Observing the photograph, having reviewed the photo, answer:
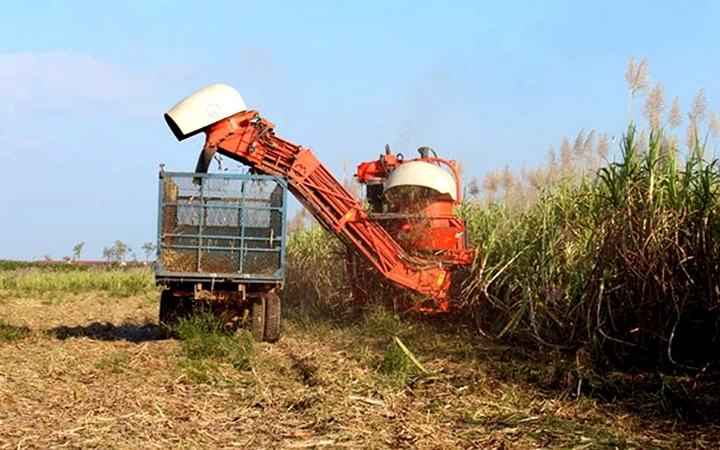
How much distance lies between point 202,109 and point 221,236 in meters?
1.55

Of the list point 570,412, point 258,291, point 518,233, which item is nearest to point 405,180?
point 518,233

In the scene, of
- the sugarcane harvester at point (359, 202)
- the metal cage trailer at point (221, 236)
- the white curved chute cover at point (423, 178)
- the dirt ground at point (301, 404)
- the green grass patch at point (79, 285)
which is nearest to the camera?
the dirt ground at point (301, 404)

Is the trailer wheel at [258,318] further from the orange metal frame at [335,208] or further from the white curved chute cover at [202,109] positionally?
the white curved chute cover at [202,109]

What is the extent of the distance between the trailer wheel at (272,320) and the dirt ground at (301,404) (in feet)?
1.83

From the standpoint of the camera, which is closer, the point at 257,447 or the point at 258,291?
the point at 257,447

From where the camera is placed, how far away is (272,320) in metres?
9.87

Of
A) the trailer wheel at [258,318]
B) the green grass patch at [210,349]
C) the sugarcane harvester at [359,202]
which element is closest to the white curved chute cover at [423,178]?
the sugarcane harvester at [359,202]

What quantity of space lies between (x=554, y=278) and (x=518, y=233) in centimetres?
134

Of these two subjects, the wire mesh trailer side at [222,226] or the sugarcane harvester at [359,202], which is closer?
the wire mesh trailer side at [222,226]

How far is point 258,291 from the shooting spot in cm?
966

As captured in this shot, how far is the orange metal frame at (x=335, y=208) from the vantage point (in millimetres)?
10016

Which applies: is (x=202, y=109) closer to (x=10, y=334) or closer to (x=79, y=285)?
(x=10, y=334)

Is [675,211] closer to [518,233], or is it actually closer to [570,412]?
[570,412]

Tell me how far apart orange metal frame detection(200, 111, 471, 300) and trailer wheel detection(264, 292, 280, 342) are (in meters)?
1.23
